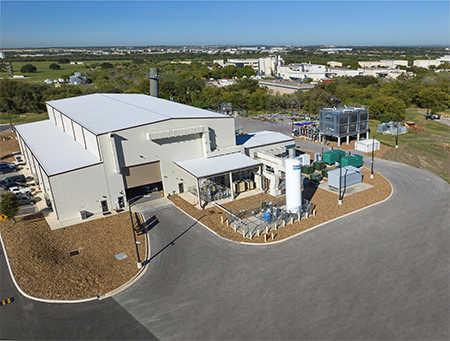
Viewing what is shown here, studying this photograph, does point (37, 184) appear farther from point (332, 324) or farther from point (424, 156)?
point (424, 156)

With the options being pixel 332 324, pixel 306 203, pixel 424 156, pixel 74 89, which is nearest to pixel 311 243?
pixel 306 203

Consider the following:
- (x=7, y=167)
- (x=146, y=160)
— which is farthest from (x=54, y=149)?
(x=7, y=167)

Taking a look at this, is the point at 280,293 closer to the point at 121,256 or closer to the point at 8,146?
the point at 121,256

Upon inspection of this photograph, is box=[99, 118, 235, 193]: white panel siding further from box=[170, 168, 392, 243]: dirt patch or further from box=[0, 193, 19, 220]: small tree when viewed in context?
box=[0, 193, 19, 220]: small tree

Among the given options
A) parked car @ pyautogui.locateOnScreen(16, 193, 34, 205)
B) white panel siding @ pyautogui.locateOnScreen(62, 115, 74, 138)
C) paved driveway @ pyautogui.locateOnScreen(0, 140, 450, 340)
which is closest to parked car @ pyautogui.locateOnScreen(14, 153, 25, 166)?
white panel siding @ pyautogui.locateOnScreen(62, 115, 74, 138)

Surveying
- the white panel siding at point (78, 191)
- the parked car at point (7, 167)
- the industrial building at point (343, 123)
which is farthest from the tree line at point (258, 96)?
the white panel siding at point (78, 191)
